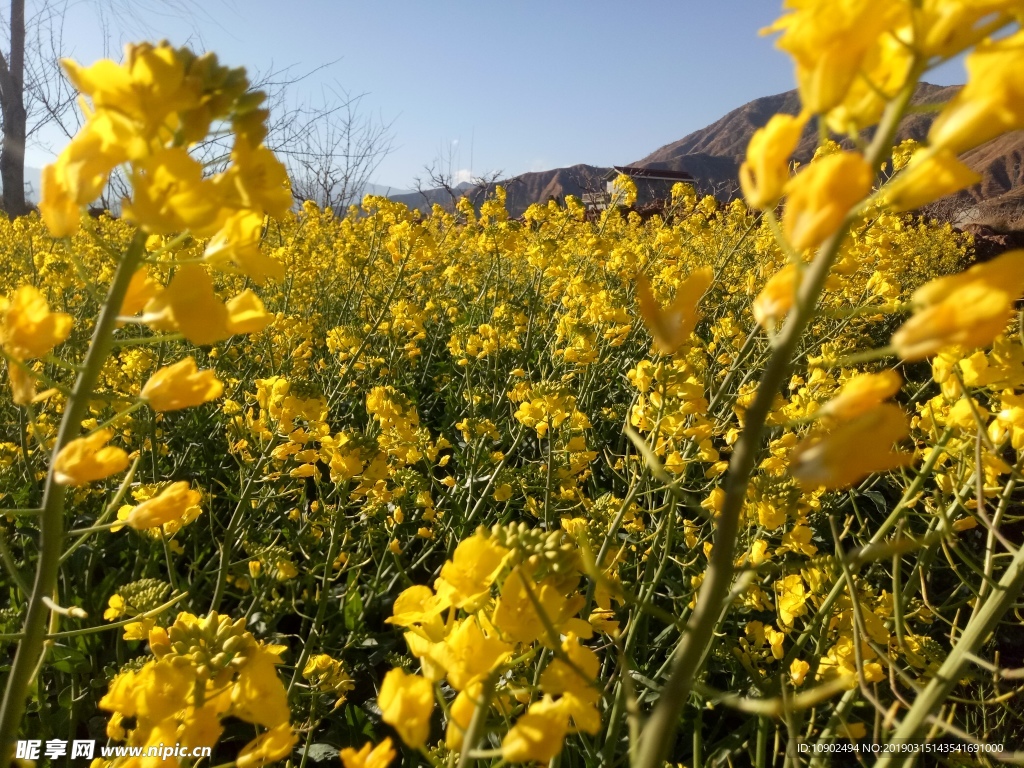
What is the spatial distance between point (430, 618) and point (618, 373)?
4504 millimetres

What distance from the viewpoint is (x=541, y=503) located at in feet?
10.5

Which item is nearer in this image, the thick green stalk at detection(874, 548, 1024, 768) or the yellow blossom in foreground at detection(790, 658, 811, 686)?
the thick green stalk at detection(874, 548, 1024, 768)

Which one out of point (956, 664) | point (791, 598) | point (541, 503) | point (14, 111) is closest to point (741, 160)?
point (14, 111)

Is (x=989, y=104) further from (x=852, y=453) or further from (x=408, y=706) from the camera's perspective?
(x=408, y=706)

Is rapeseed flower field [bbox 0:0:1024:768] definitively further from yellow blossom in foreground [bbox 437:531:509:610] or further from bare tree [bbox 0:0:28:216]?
bare tree [bbox 0:0:28:216]

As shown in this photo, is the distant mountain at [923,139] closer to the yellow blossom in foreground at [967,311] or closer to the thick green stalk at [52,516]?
the yellow blossom in foreground at [967,311]

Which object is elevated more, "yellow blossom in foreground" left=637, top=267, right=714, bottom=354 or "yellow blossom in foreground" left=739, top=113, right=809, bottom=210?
"yellow blossom in foreground" left=739, top=113, right=809, bottom=210

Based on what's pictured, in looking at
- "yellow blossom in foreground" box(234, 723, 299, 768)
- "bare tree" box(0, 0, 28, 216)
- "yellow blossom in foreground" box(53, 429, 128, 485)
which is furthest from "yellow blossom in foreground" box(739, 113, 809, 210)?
"bare tree" box(0, 0, 28, 216)

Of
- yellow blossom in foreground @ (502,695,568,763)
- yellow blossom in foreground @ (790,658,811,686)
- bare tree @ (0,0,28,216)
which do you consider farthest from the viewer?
bare tree @ (0,0,28,216)

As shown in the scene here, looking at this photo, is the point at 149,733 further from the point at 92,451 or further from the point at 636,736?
the point at 636,736

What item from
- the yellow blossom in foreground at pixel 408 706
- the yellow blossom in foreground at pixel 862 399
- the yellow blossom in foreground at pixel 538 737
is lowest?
the yellow blossom in foreground at pixel 538 737

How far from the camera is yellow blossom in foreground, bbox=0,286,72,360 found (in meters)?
0.99

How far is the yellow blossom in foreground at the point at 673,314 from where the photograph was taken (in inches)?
25.2

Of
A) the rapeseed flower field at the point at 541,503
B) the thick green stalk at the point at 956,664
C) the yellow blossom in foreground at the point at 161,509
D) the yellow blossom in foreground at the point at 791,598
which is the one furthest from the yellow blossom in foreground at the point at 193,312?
the yellow blossom in foreground at the point at 791,598
